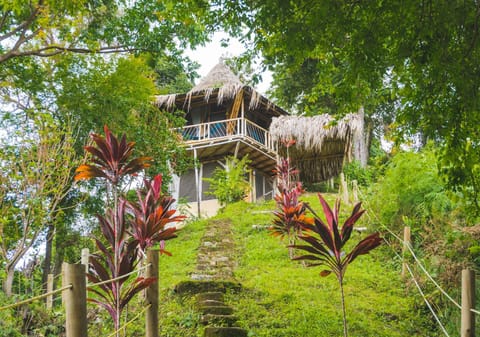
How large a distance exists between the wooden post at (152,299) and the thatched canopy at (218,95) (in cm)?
1253

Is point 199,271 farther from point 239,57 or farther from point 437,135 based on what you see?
point 437,135

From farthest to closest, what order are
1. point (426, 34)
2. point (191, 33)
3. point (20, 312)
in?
point (191, 33) → point (20, 312) → point (426, 34)

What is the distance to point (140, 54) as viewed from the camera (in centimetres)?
870

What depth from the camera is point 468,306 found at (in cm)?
281

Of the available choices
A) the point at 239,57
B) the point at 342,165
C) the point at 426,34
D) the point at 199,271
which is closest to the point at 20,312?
the point at 199,271

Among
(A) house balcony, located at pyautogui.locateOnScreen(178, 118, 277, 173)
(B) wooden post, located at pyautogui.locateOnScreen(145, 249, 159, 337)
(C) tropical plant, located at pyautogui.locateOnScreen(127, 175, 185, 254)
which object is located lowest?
(B) wooden post, located at pyautogui.locateOnScreen(145, 249, 159, 337)

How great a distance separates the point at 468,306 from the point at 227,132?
14.4 metres

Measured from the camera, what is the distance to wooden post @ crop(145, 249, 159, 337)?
349 centimetres

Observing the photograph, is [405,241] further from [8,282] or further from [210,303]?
[8,282]

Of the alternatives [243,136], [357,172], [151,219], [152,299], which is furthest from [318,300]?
[243,136]

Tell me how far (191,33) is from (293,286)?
4.67m

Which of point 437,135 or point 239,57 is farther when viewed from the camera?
point 239,57

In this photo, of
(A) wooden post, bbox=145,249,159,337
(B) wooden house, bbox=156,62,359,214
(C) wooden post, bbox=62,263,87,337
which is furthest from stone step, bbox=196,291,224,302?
(B) wooden house, bbox=156,62,359,214

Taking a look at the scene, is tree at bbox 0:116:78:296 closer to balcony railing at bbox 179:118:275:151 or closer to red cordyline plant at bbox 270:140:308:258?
red cordyline plant at bbox 270:140:308:258
